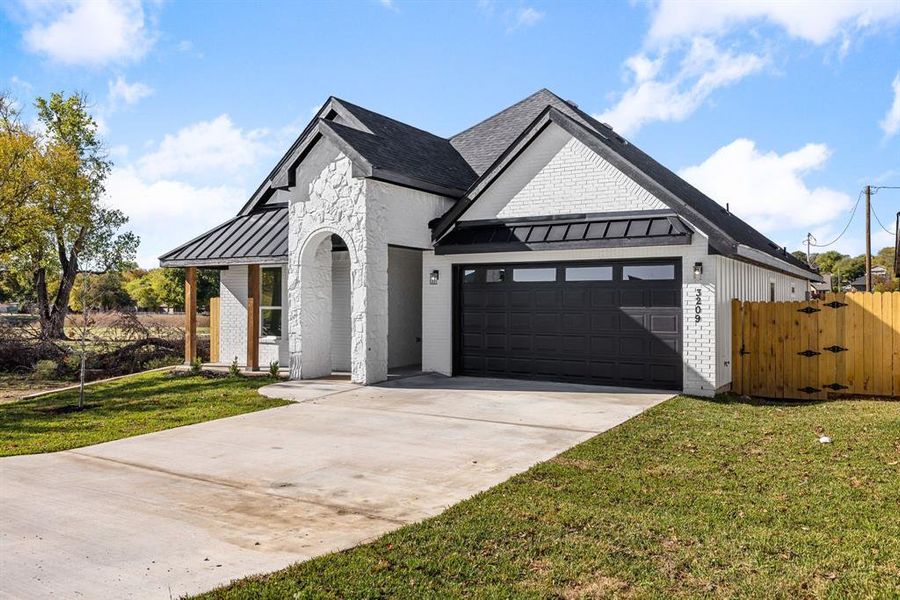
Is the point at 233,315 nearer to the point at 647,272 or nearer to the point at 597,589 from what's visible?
the point at 647,272

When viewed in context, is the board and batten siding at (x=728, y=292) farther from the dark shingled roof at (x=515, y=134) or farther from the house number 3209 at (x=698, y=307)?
the dark shingled roof at (x=515, y=134)

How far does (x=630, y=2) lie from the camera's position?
41.5ft

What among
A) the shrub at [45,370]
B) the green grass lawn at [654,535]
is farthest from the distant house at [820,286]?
the shrub at [45,370]

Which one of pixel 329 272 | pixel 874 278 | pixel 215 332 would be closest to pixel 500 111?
pixel 329 272

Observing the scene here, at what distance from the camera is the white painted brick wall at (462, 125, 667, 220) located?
45.6ft

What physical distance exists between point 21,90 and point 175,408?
30.6 metres

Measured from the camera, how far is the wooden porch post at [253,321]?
16531mm

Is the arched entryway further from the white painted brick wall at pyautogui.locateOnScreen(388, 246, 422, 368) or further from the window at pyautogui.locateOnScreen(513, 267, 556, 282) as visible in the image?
the window at pyautogui.locateOnScreen(513, 267, 556, 282)

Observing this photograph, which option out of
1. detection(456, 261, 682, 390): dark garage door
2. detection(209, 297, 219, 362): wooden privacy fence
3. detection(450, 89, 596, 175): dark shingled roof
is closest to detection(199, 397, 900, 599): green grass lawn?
detection(456, 261, 682, 390): dark garage door

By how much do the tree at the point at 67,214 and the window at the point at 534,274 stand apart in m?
27.0

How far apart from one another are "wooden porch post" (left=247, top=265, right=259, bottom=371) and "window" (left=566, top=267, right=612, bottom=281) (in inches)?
302

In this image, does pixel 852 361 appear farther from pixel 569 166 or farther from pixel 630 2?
pixel 630 2

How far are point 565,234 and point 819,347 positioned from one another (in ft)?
18.4

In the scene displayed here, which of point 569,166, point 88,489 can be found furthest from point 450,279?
point 88,489
